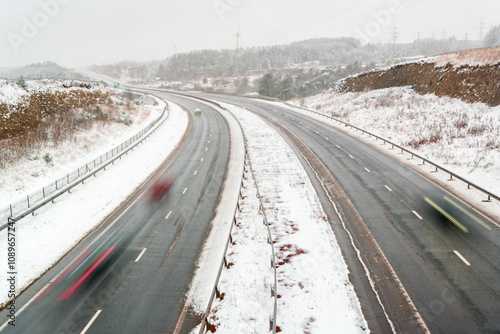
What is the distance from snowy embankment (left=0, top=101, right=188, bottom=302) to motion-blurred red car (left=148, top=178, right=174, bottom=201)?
5.17ft

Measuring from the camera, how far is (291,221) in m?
18.3

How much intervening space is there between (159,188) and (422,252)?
59.7 feet

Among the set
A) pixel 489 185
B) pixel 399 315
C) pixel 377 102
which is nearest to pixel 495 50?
pixel 377 102

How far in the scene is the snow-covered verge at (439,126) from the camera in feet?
82.6

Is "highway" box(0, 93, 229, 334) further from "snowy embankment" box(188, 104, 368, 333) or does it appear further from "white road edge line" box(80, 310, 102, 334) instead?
"snowy embankment" box(188, 104, 368, 333)

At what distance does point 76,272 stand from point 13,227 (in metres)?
7.20

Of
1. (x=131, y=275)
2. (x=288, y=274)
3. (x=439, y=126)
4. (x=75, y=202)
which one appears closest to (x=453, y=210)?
(x=288, y=274)

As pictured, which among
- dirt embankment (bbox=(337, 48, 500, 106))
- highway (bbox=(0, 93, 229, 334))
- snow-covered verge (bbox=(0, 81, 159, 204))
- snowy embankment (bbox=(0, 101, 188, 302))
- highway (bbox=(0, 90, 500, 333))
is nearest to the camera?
highway (bbox=(0, 90, 500, 333))

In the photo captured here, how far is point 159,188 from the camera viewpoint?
2531 cm

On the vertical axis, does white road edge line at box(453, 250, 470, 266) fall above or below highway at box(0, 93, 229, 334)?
above


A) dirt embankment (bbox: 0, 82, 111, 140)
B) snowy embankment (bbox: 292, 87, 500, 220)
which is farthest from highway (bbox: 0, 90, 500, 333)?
dirt embankment (bbox: 0, 82, 111, 140)

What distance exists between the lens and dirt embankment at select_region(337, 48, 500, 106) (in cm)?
3606

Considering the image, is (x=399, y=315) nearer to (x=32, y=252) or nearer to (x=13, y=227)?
(x=32, y=252)

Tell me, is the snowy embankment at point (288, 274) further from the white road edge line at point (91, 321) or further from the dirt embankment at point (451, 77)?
the dirt embankment at point (451, 77)
